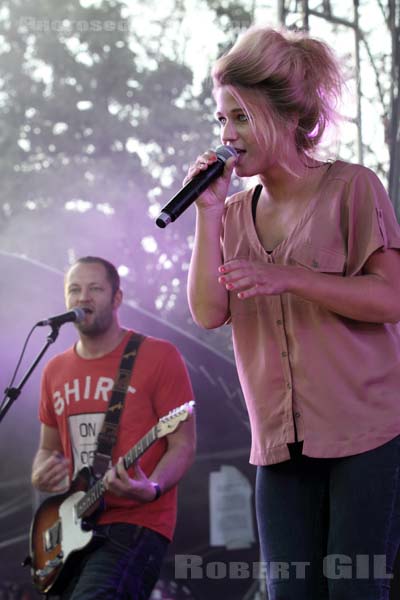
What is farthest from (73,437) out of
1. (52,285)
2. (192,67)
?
(192,67)

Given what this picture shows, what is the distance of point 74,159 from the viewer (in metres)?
4.91

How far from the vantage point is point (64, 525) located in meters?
2.80

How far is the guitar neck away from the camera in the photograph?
250 centimetres

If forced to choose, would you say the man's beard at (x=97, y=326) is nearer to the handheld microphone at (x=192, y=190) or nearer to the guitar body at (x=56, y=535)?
the guitar body at (x=56, y=535)

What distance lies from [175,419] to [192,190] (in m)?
1.11

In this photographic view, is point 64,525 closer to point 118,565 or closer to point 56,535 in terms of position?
point 56,535

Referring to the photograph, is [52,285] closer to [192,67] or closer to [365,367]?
[192,67]

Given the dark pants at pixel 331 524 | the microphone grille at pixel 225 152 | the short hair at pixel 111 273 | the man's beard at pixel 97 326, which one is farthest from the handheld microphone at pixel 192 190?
the short hair at pixel 111 273

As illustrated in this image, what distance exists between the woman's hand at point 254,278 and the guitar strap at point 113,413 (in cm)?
170

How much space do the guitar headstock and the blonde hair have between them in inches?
42.9

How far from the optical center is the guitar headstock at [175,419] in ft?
7.74

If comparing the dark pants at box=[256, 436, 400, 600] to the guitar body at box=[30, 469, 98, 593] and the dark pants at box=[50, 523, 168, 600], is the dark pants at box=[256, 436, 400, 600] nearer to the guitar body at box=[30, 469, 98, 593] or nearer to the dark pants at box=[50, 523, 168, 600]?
the dark pants at box=[50, 523, 168, 600]

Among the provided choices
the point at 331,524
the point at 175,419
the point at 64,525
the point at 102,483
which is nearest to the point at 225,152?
the point at 331,524

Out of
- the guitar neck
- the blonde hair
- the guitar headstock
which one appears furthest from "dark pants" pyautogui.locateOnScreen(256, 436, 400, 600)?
the guitar neck
